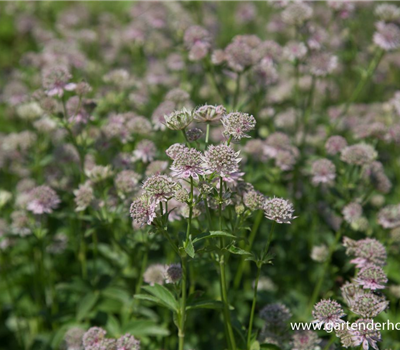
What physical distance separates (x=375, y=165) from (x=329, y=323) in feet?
4.83

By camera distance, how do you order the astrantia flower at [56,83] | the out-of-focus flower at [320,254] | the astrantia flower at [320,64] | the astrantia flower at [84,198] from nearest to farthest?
the astrantia flower at [84,198]
the astrantia flower at [56,83]
the out-of-focus flower at [320,254]
the astrantia flower at [320,64]

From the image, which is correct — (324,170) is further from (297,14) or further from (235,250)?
(235,250)

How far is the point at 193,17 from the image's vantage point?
471cm

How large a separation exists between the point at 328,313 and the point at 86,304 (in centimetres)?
155

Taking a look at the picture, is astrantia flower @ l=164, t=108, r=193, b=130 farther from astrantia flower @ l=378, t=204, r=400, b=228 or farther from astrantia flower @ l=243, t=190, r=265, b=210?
astrantia flower @ l=378, t=204, r=400, b=228

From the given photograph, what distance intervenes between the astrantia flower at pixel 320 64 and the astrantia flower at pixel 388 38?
34 centimetres

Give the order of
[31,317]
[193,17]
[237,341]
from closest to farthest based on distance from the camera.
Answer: [237,341]
[31,317]
[193,17]

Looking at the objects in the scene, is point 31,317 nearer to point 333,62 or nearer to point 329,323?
point 329,323

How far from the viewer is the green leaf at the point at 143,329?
2543 millimetres

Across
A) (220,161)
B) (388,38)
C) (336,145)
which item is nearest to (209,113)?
(220,161)

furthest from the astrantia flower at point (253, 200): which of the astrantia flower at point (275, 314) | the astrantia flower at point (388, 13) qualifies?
the astrantia flower at point (388, 13)

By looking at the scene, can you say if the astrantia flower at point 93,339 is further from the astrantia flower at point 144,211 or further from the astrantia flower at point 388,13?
the astrantia flower at point 388,13

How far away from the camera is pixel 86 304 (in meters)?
2.91

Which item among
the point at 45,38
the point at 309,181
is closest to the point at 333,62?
the point at 309,181
